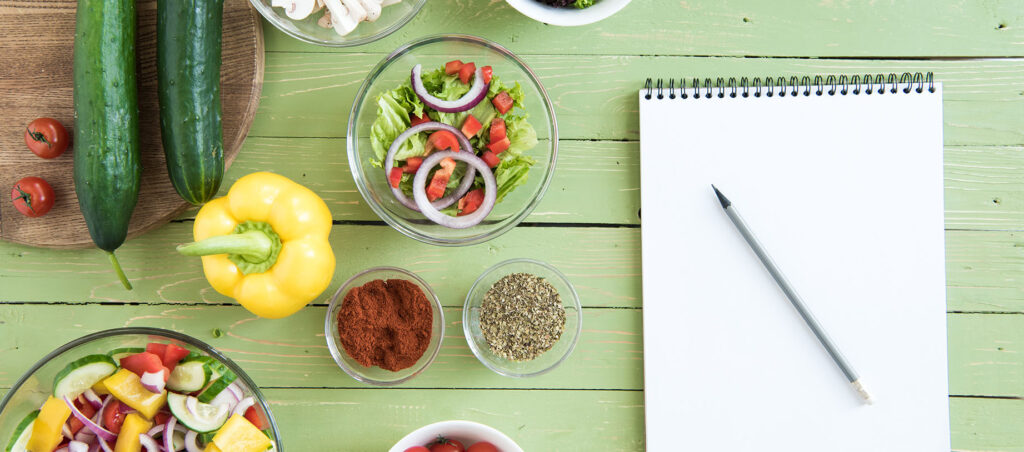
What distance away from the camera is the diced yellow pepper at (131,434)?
116 cm

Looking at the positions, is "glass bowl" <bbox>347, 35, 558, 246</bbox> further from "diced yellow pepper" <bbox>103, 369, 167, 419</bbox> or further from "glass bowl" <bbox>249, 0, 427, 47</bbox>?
"diced yellow pepper" <bbox>103, 369, 167, 419</bbox>

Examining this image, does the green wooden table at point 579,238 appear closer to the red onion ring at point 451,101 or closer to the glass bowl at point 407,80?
the glass bowl at point 407,80

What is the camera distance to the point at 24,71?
4.56 ft

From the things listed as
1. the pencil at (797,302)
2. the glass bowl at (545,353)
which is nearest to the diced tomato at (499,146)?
the glass bowl at (545,353)

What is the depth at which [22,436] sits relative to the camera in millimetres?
1153

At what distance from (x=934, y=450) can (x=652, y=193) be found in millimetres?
848

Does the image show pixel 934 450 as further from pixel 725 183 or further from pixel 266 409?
pixel 266 409

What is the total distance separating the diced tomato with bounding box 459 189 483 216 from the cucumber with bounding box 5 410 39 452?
2.82 ft

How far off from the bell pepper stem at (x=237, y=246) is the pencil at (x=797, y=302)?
0.95 metres

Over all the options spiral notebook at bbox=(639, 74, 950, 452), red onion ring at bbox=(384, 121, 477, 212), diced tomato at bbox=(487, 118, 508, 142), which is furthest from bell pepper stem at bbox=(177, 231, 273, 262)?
spiral notebook at bbox=(639, 74, 950, 452)

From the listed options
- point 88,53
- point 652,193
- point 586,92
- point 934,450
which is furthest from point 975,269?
point 88,53

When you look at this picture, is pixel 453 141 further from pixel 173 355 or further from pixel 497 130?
pixel 173 355

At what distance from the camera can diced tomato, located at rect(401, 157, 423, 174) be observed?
133 centimetres

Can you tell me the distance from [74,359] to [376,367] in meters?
0.56
